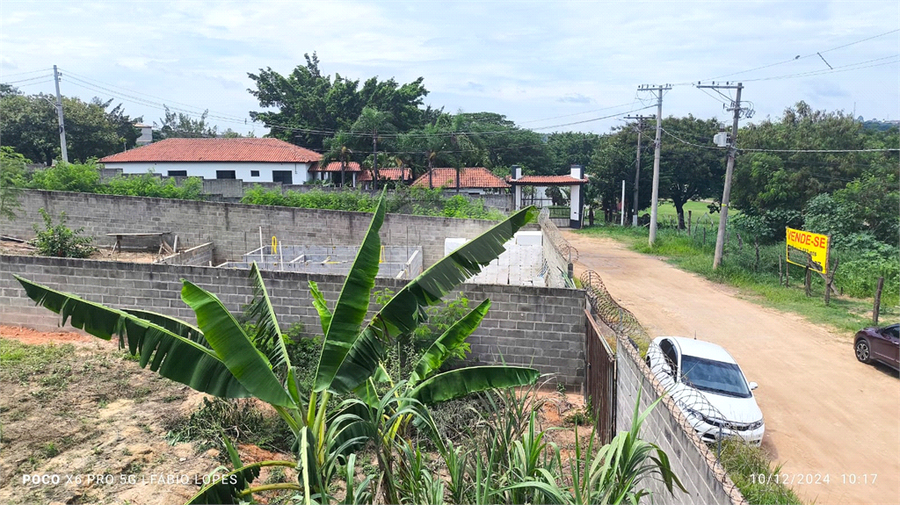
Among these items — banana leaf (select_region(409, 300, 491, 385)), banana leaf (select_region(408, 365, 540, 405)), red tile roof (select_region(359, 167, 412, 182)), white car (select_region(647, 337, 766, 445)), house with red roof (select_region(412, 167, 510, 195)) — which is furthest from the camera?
red tile roof (select_region(359, 167, 412, 182))

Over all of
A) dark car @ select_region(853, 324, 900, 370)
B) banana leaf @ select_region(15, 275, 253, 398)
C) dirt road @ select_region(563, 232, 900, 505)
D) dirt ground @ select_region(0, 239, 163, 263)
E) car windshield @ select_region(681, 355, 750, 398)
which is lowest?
dirt road @ select_region(563, 232, 900, 505)

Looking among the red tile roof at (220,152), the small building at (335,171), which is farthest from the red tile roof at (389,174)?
the red tile roof at (220,152)

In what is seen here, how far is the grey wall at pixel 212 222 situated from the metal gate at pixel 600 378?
10754 millimetres

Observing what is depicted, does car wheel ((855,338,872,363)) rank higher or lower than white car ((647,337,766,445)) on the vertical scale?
lower

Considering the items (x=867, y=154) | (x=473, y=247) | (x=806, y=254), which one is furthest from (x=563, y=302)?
(x=867, y=154)

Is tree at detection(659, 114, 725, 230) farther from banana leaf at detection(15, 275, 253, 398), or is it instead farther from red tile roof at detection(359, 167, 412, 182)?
banana leaf at detection(15, 275, 253, 398)

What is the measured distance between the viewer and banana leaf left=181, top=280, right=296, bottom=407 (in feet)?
14.4

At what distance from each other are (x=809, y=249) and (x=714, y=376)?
34.3 feet

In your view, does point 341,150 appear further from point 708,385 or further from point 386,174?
point 708,385

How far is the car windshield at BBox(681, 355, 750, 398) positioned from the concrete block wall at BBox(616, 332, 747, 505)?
7.35ft

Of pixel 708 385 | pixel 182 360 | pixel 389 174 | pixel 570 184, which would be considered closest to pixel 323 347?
pixel 182 360

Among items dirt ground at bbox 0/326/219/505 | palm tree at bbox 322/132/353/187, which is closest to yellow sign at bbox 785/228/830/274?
dirt ground at bbox 0/326/219/505

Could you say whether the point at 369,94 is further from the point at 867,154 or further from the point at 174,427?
the point at 174,427

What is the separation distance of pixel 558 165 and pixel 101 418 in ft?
155
